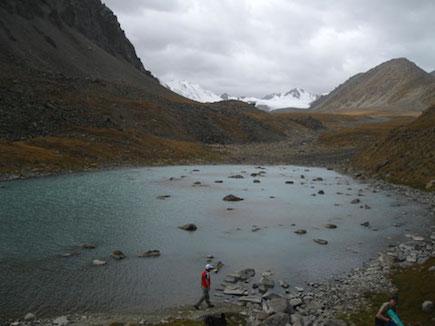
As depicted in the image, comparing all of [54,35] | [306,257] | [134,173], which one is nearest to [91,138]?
[134,173]

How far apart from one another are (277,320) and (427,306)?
26.8 ft

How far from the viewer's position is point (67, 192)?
52.3 metres

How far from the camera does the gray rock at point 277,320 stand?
57.0 ft

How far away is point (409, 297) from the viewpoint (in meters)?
19.6

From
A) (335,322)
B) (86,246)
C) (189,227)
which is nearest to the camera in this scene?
(335,322)

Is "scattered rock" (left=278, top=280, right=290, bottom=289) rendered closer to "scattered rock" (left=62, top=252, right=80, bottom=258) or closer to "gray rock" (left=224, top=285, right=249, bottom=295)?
"gray rock" (left=224, top=285, right=249, bottom=295)

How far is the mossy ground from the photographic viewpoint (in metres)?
17.3

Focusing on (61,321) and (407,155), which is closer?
(61,321)

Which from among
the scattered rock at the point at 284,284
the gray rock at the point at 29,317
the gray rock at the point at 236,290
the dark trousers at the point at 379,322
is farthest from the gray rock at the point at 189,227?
the dark trousers at the point at 379,322

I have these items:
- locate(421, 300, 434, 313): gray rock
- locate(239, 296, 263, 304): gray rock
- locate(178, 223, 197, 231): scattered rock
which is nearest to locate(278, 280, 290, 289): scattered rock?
locate(239, 296, 263, 304): gray rock

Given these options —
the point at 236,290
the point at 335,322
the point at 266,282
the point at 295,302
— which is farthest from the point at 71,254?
the point at 335,322

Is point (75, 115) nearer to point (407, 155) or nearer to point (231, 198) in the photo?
point (231, 198)

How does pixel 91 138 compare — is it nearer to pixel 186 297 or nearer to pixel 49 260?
pixel 49 260

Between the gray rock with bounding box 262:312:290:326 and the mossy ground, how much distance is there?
3.32 m
